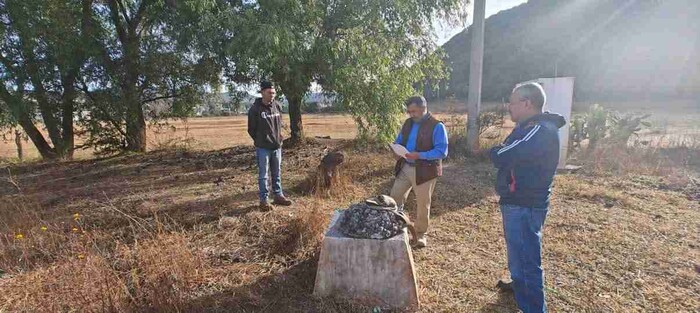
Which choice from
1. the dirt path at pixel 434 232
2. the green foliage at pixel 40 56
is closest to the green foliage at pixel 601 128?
the dirt path at pixel 434 232

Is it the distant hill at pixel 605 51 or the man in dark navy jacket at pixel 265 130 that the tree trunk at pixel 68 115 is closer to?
the man in dark navy jacket at pixel 265 130

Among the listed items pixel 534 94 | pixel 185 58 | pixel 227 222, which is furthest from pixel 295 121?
pixel 534 94

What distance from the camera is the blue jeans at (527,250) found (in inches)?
90.7

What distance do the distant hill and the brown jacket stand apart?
1505 inches

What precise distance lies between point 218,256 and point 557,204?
4525 mm

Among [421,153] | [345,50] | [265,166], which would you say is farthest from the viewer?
[345,50]

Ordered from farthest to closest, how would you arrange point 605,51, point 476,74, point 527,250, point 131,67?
point 605,51, point 131,67, point 476,74, point 527,250

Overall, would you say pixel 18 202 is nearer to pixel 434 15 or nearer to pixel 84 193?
pixel 84 193

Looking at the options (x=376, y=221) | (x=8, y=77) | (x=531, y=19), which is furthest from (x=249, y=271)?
(x=531, y=19)

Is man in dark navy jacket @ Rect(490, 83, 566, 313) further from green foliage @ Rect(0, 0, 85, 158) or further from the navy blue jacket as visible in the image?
green foliage @ Rect(0, 0, 85, 158)

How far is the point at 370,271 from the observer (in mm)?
2717

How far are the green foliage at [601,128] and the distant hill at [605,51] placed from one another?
3176 centimetres

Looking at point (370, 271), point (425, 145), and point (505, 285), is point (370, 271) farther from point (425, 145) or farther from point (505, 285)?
point (425, 145)

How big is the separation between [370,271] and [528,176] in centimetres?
126
